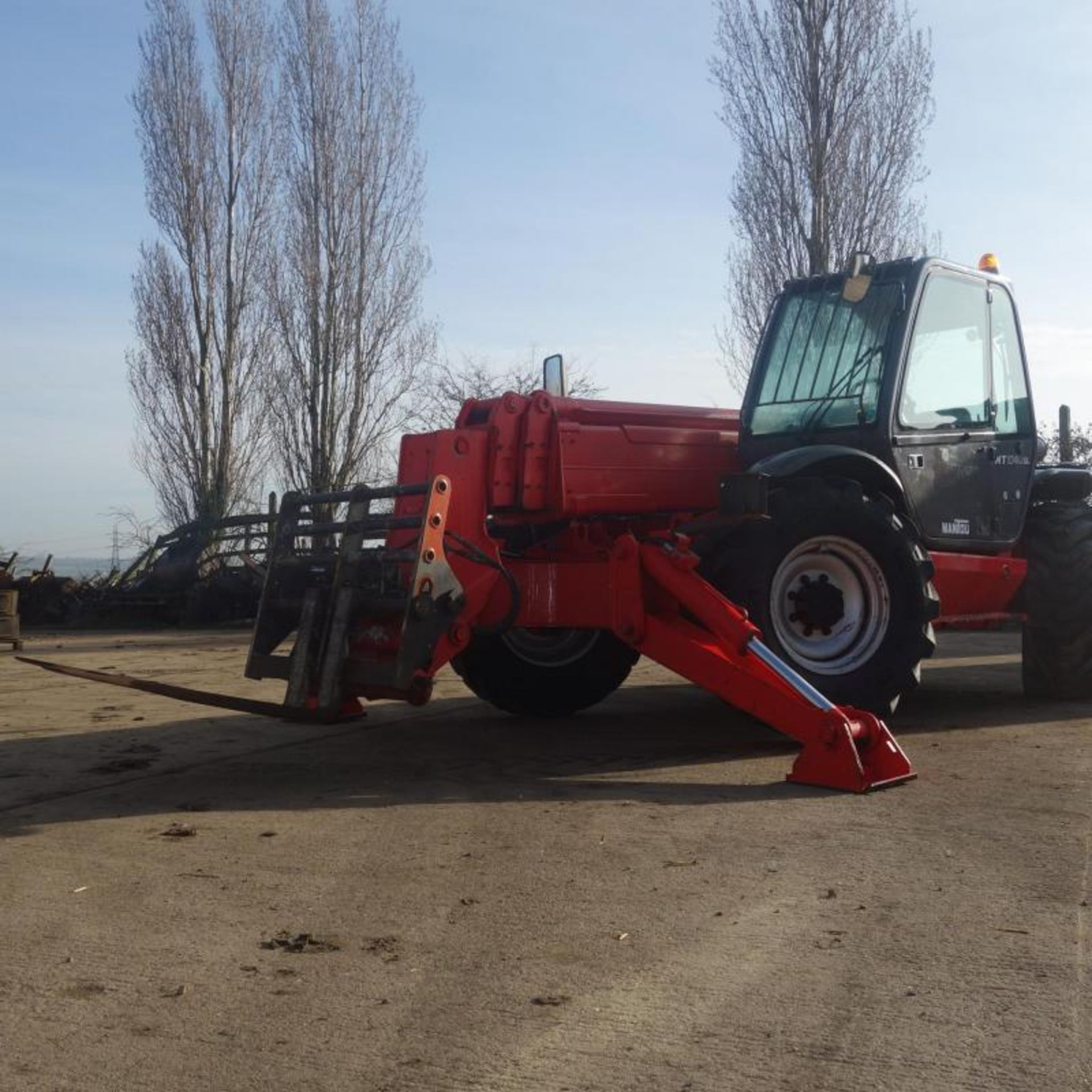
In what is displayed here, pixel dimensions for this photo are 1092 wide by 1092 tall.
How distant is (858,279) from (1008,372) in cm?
136

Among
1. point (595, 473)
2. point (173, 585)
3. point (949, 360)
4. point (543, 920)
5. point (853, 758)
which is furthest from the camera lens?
point (173, 585)

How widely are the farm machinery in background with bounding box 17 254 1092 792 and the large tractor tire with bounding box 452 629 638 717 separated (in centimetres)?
2

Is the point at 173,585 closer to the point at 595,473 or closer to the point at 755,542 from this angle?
the point at 595,473

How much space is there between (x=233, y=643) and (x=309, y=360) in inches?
414

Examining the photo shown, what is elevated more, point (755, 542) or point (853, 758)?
point (755, 542)

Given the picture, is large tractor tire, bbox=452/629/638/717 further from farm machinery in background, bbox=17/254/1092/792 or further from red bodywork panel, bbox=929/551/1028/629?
red bodywork panel, bbox=929/551/1028/629

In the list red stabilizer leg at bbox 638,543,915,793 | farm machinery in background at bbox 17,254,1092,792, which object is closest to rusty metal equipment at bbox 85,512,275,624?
farm machinery in background at bbox 17,254,1092,792

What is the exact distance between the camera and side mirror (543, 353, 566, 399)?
8.21 metres

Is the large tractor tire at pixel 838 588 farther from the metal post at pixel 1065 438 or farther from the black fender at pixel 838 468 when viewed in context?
the metal post at pixel 1065 438

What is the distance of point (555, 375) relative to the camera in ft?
27.1

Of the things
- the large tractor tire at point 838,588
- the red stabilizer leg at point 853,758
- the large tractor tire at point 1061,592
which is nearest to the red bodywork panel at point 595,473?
the large tractor tire at point 1061,592

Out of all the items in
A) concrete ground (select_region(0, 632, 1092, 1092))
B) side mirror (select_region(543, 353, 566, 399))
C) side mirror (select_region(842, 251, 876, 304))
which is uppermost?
side mirror (select_region(842, 251, 876, 304))

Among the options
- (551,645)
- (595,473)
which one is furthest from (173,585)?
(595,473)

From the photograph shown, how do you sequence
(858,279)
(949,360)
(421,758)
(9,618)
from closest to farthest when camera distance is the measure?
(421,758) < (858,279) < (949,360) < (9,618)
